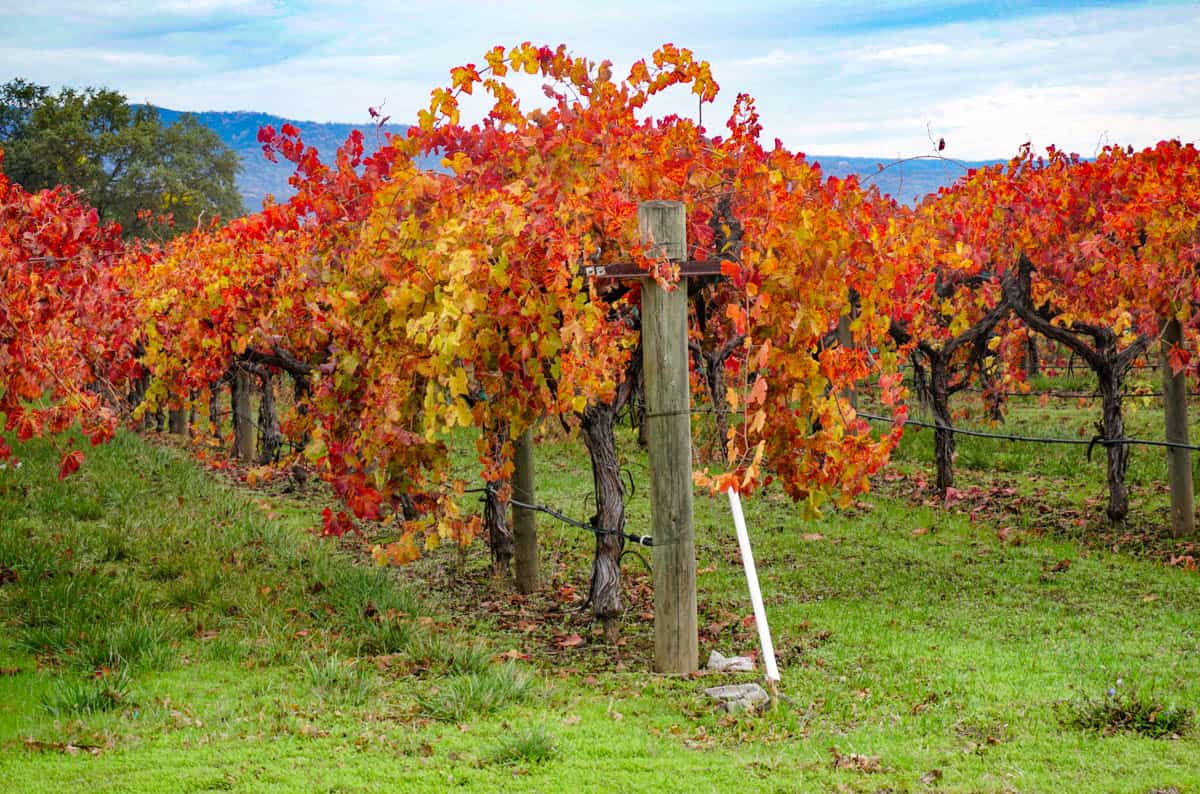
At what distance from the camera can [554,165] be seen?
638 centimetres

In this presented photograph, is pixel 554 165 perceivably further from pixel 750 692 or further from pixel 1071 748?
pixel 1071 748

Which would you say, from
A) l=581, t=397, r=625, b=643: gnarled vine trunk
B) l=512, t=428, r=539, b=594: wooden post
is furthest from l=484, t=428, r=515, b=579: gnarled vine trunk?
l=581, t=397, r=625, b=643: gnarled vine trunk

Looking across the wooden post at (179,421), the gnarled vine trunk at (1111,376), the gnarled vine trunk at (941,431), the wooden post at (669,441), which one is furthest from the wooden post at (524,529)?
the wooden post at (179,421)

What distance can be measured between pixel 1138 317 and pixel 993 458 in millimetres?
3175

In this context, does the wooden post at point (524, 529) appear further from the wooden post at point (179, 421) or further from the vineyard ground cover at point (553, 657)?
the wooden post at point (179, 421)

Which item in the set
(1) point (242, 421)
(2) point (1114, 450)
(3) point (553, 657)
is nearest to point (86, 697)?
(3) point (553, 657)

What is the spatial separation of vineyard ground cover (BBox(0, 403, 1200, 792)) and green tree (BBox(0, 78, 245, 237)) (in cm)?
3279

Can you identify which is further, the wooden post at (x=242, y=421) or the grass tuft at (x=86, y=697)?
the wooden post at (x=242, y=421)

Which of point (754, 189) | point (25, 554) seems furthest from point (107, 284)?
point (754, 189)

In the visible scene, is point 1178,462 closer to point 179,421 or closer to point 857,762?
point 857,762

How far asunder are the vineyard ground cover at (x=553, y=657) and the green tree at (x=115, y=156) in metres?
32.8

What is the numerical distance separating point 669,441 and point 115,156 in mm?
42319

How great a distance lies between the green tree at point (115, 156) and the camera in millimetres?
39375

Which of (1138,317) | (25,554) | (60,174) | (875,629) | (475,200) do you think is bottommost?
(875,629)
